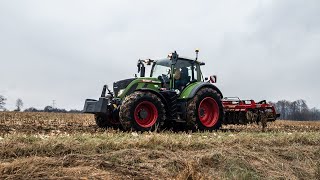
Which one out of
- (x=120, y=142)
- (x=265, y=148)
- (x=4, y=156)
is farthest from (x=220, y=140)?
(x=4, y=156)

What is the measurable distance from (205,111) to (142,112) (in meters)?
2.66

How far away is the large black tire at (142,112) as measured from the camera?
10250mm

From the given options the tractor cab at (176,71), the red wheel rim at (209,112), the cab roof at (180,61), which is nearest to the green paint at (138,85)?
the tractor cab at (176,71)

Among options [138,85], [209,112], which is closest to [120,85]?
[138,85]

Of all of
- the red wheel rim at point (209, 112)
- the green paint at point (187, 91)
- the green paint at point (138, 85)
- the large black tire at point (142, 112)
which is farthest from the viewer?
the red wheel rim at point (209, 112)

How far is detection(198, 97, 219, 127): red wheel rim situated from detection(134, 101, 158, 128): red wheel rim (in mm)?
1935

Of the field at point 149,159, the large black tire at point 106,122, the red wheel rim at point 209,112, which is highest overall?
the red wheel rim at point 209,112

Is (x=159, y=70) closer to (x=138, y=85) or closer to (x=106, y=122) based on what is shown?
(x=138, y=85)

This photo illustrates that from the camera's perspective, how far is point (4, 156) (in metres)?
5.44

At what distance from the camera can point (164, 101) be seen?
37.5 feet

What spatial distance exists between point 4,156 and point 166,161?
2547 millimetres

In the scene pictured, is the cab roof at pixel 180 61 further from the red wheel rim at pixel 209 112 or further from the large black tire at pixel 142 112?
the large black tire at pixel 142 112

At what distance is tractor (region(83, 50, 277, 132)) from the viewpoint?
35.1 ft

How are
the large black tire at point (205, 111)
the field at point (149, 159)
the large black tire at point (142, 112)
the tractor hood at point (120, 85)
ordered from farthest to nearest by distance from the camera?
the tractor hood at point (120, 85) → the large black tire at point (205, 111) → the large black tire at point (142, 112) → the field at point (149, 159)
